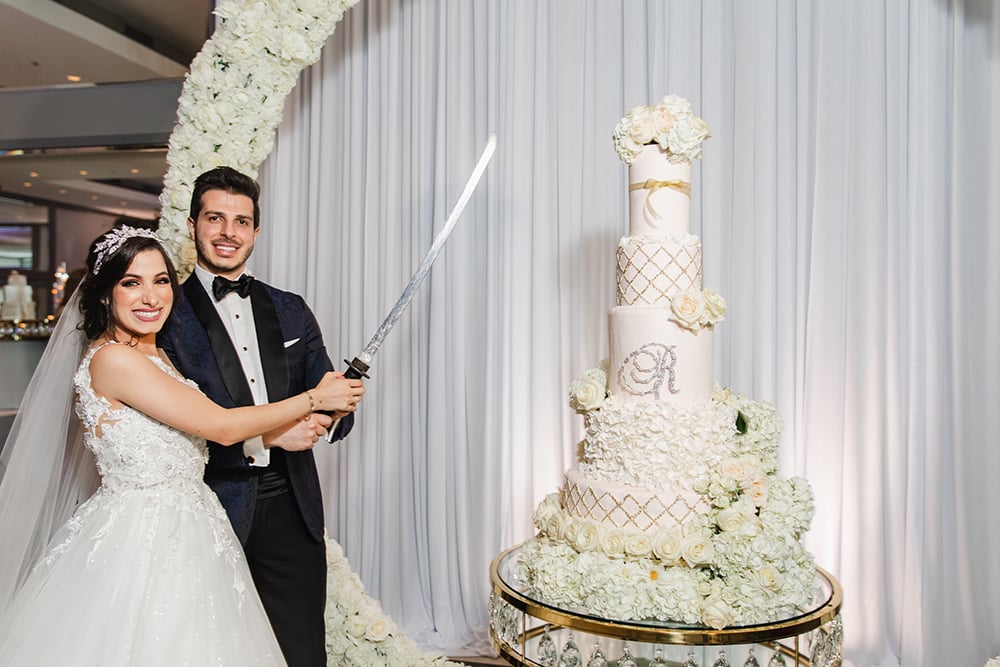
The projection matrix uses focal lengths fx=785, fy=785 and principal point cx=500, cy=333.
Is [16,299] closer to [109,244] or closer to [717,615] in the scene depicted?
[109,244]

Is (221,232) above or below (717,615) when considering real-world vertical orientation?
above

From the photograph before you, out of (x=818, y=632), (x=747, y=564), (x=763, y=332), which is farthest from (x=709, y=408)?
(x=763, y=332)

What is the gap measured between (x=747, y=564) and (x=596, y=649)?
430 millimetres

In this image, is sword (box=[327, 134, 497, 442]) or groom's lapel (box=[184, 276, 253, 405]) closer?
sword (box=[327, 134, 497, 442])

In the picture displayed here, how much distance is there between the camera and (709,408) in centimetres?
223

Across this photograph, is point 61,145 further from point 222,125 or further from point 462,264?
point 462,264

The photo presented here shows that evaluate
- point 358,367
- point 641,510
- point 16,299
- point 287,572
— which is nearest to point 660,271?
point 641,510

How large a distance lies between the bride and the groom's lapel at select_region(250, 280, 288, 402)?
9.1 inches

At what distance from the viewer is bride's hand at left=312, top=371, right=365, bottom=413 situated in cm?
225

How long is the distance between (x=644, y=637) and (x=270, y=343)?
4.64 ft

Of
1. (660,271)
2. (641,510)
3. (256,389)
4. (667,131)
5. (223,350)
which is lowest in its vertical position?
(641,510)

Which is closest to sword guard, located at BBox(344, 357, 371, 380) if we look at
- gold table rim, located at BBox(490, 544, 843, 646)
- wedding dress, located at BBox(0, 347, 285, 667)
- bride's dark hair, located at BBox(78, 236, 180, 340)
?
wedding dress, located at BBox(0, 347, 285, 667)

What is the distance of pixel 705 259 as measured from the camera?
3.52 m

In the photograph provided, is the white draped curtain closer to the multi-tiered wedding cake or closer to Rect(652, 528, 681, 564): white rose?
the multi-tiered wedding cake
